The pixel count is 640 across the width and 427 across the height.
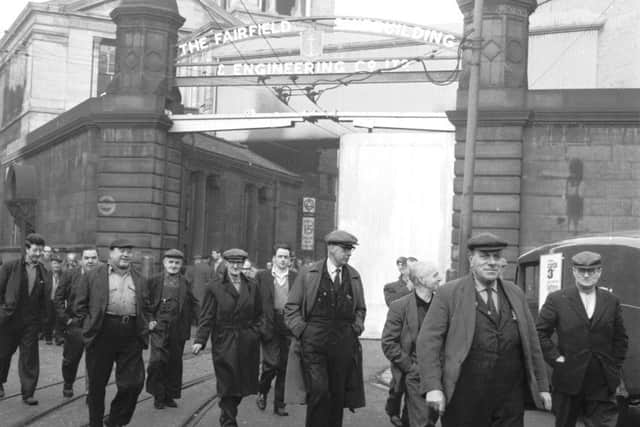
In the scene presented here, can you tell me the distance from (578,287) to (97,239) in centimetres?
1548

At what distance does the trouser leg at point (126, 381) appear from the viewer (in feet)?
30.0

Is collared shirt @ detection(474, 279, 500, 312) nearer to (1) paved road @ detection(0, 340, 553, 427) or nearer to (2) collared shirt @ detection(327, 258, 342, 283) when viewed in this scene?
(2) collared shirt @ detection(327, 258, 342, 283)

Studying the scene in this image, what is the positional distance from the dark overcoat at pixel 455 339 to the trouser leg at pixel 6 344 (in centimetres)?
681

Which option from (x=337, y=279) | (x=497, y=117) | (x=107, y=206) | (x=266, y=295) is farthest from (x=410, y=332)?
(x=107, y=206)

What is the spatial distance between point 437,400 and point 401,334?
2.91m

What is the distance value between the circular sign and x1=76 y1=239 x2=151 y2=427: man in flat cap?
13225mm

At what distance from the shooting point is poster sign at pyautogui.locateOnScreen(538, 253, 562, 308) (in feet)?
40.0

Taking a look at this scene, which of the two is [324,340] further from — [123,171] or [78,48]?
[78,48]

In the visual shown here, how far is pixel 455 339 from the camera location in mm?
6215

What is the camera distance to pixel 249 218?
36375mm

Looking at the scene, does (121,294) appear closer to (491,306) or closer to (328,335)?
(328,335)

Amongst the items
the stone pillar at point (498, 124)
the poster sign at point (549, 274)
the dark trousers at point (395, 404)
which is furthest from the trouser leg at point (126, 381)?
the stone pillar at point (498, 124)

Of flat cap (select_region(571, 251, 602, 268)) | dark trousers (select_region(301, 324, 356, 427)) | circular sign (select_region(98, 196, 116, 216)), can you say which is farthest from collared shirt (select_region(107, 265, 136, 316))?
circular sign (select_region(98, 196, 116, 216))

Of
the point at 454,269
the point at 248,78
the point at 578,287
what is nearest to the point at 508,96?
the point at 454,269
